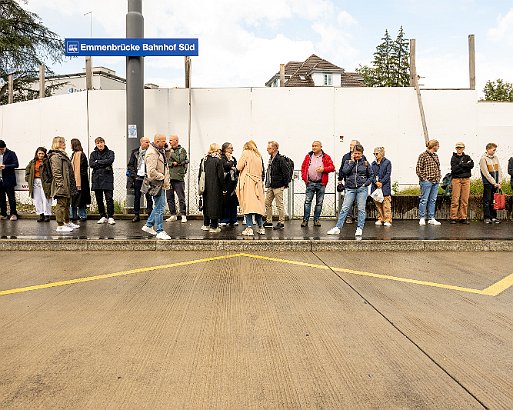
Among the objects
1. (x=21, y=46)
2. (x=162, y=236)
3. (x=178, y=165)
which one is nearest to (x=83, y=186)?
(x=178, y=165)

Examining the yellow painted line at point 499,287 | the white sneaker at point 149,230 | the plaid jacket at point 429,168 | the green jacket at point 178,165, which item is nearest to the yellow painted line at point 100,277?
the white sneaker at point 149,230

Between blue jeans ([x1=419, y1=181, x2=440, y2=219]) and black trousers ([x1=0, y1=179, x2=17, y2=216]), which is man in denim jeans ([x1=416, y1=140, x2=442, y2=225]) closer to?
blue jeans ([x1=419, y1=181, x2=440, y2=219])

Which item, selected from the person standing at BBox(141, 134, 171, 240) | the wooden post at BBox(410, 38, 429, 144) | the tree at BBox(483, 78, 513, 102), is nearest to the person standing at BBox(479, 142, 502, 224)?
the wooden post at BBox(410, 38, 429, 144)

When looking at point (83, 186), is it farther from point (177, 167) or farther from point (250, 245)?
point (250, 245)

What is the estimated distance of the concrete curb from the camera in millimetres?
9078

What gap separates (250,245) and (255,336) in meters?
4.70

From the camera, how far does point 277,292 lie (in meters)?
5.99

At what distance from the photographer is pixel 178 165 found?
1152cm

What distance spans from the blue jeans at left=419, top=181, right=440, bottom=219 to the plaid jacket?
14cm

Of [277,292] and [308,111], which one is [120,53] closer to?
[308,111]

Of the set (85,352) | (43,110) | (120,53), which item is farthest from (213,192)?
(43,110)

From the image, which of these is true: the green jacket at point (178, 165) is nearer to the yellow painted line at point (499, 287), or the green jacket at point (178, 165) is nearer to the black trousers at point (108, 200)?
the black trousers at point (108, 200)

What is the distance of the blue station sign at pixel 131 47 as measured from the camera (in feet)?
41.3

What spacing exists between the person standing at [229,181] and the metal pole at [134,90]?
290 cm
